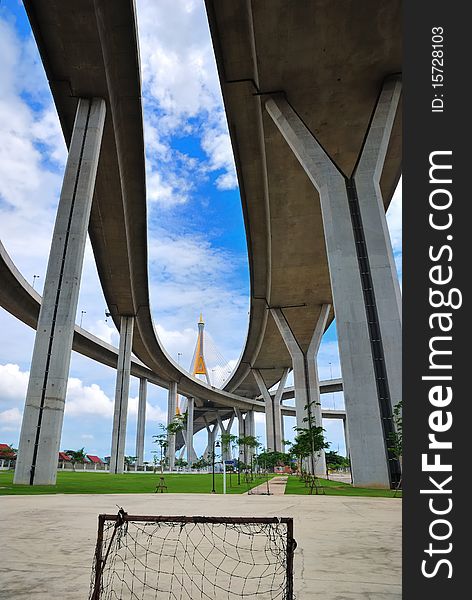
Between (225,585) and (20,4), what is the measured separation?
983 inches

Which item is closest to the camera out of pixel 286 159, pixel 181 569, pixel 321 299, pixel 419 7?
pixel 419 7

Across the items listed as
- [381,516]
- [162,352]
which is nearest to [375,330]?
[381,516]

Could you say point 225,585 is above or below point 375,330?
below

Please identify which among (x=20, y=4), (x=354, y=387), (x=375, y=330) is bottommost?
(x=354, y=387)

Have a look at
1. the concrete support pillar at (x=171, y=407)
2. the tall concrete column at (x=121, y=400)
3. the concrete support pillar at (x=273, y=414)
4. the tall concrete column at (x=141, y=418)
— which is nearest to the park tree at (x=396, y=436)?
the tall concrete column at (x=121, y=400)

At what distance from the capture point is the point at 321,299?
1827 inches

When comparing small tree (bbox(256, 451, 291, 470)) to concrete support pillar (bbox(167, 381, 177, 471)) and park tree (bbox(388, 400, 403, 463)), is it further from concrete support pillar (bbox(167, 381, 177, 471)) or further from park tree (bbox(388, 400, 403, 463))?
park tree (bbox(388, 400, 403, 463))

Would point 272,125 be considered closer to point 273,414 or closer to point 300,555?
point 300,555

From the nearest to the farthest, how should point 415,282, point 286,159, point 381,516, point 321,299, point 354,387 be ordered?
point 415,282 → point 381,516 → point 354,387 → point 286,159 → point 321,299

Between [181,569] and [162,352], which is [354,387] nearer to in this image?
[181,569]

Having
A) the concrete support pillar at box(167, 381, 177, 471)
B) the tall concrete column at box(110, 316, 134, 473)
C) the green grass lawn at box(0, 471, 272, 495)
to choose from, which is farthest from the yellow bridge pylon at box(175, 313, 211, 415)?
the green grass lawn at box(0, 471, 272, 495)

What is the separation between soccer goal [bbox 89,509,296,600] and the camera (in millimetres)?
3793

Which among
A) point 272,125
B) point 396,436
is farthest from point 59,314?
point 396,436

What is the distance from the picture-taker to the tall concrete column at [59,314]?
20.0m
